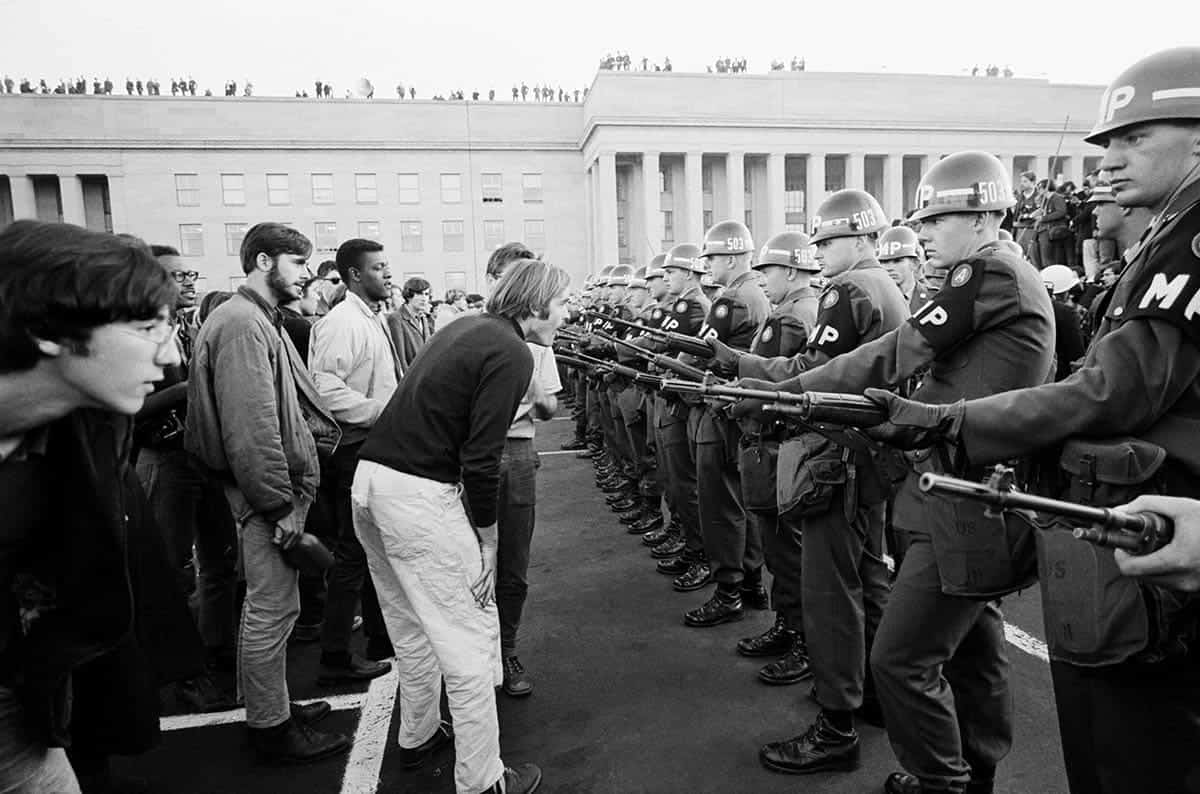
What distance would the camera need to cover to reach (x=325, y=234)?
45312 millimetres

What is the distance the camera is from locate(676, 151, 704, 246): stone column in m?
46.4

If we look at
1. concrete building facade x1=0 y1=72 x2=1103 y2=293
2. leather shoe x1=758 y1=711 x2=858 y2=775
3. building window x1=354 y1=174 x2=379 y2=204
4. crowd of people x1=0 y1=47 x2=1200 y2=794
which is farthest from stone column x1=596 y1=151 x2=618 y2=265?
leather shoe x1=758 y1=711 x2=858 y2=775

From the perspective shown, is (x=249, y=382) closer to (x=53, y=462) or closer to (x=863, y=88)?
(x=53, y=462)

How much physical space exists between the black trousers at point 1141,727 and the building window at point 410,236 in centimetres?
4775

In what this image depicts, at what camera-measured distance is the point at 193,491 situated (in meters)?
4.60

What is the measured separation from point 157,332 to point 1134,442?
7.99ft

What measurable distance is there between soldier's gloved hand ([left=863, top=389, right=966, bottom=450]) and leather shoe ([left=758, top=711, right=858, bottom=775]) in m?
1.82

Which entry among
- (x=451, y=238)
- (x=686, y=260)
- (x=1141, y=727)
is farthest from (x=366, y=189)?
(x=1141, y=727)

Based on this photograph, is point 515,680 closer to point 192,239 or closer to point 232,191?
point 192,239

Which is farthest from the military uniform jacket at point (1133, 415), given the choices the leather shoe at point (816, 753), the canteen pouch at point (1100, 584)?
the leather shoe at point (816, 753)

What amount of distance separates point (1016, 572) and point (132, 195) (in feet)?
173

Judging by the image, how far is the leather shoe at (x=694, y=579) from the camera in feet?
19.2

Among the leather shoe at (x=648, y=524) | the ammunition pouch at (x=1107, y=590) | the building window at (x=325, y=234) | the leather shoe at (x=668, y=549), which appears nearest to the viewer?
the ammunition pouch at (x=1107, y=590)

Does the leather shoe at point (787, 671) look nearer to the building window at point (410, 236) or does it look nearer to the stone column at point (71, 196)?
the building window at point (410, 236)
